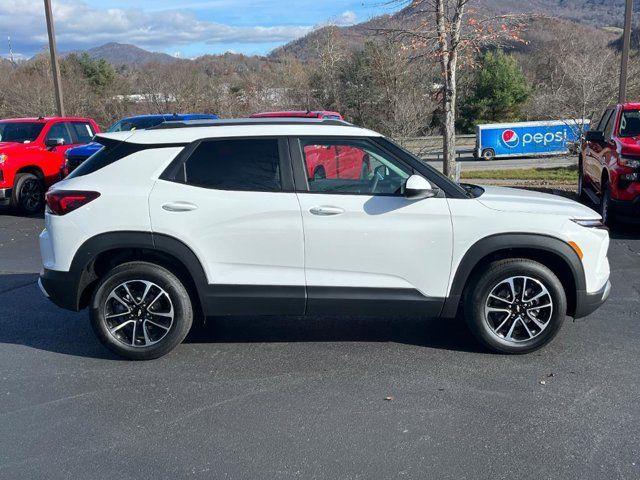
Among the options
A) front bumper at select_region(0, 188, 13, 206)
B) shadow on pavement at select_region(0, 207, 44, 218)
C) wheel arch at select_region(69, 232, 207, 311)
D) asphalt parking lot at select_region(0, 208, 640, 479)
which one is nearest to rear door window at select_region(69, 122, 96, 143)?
shadow on pavement at select_region(0, 207, 44, 218)

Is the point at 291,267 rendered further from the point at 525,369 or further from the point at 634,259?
the point at 634,259

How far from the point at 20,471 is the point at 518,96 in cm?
4781

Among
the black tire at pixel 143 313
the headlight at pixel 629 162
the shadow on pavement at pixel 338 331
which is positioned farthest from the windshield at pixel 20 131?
the headlight at pixel 629 162

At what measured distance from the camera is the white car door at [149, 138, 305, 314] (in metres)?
4.76

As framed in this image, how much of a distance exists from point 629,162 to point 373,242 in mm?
5939

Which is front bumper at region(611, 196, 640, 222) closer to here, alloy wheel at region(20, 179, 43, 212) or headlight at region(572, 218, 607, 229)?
headlight at region(572, 218, 607, 229)

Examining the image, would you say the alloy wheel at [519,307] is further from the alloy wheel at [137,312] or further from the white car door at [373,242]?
the alloy wheel at [137,312]

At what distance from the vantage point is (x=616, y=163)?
9289mm

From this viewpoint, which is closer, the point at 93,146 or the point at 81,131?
the point at 93,146

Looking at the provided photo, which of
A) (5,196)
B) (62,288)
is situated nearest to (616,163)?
(62,288)

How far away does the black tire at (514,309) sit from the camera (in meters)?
4.84

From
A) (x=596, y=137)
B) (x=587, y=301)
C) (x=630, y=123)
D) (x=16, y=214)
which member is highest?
(x=630, y=123)

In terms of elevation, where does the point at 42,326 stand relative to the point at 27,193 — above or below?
below

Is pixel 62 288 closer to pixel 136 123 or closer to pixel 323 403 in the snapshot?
pixel 323 403
